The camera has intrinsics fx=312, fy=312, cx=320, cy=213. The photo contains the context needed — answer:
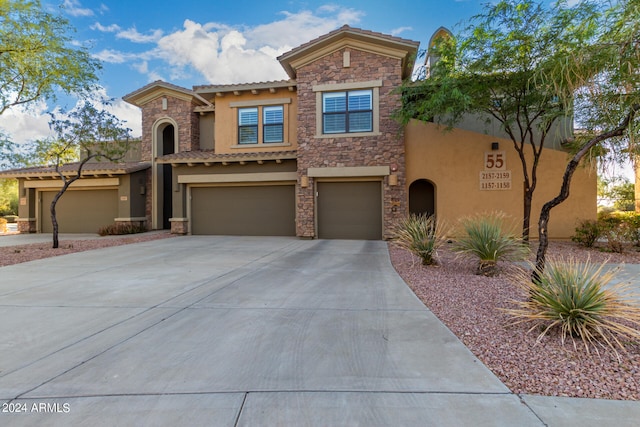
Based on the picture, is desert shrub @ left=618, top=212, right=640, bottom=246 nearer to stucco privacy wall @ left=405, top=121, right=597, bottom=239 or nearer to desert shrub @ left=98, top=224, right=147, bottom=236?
stucco privacy wall @ left=405, top=121, right=597, bottom=239

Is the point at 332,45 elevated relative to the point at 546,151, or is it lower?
elevated

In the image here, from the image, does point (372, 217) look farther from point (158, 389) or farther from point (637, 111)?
point (158, 389)

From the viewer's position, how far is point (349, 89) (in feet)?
40.8

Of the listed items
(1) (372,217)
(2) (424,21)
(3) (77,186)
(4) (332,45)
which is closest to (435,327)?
(1) (372,217)

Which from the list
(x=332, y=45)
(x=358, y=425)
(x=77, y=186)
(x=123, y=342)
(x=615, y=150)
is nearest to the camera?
(x=358, y=425)

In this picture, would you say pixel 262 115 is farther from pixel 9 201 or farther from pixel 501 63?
pixel 9 201

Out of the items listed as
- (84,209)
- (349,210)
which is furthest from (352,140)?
(84,209)

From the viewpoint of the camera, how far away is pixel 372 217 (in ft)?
41.7

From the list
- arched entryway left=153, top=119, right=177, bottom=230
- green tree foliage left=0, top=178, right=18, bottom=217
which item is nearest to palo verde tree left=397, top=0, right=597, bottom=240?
arched entryway left=153, top=119, right=177, bottom=230

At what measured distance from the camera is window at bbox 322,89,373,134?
12.4 metres

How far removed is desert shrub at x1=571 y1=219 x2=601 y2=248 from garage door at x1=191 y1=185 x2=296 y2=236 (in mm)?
10358

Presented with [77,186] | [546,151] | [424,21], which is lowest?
[77,186]

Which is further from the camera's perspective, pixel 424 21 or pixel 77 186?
pixel 77 186

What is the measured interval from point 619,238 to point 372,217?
7.67 metres
